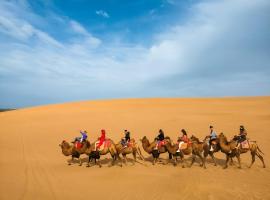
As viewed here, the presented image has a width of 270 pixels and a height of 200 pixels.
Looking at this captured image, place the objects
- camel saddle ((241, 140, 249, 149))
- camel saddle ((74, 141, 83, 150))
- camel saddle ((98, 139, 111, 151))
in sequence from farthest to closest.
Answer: camel saddle ((74, 141, 83, 150)), camel saddle ((98, 139, 111, 151)), camel saddle ((241, 140, 249, 149))

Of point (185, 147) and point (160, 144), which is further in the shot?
point (160, 144)

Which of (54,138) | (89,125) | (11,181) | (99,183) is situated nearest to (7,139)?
(54,138)

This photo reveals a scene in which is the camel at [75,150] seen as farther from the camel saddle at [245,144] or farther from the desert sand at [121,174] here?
the camel saddle at [245,144]

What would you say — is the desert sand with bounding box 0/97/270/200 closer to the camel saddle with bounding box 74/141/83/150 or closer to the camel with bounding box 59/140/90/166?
the camel with bounding box 59/140/90/166

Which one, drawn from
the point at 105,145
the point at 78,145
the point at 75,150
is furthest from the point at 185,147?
the point at 75,150

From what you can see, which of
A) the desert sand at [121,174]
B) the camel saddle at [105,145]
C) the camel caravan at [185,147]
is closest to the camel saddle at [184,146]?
the camel caravan at [185,147]

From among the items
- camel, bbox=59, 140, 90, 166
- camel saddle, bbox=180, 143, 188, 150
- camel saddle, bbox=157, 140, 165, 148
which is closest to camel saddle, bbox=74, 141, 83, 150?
camel, bbox=59, 140, 90, 166

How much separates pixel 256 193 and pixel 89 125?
914 inches

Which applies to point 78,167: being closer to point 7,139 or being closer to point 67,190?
point 67,190

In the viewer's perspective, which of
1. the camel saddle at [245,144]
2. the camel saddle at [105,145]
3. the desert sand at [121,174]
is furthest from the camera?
the camel saddle at [105,145]

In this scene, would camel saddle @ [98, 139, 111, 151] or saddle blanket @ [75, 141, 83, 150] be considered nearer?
camel saddle @ [98, 139, 111, 151]

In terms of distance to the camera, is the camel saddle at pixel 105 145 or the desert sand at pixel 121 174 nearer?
the desert sand at pixel 121 174

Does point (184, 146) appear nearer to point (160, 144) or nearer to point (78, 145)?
point (160, 144)

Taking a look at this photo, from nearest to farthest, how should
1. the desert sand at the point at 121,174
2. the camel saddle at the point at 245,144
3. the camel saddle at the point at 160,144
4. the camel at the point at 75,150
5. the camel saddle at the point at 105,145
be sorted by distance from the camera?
the desert sand at the point at 121,174 → the camel saddle at the point at 245,144 → the camel saddle at the point at 105,145 → the camel at the point at 75,150 → the camel saddle at the point at 160,144
